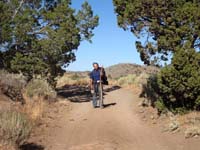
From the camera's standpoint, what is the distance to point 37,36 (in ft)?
78.2

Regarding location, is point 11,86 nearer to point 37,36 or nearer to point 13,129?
point 37,36

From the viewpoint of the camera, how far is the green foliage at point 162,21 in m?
15.2

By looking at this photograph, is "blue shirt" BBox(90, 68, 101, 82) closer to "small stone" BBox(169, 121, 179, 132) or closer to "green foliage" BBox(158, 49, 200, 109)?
"green foliage" BBox(158, 49, 200, 109)

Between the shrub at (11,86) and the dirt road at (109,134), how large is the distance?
2758 mm

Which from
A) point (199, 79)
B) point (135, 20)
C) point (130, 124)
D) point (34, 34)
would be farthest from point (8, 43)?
point (199, 79)

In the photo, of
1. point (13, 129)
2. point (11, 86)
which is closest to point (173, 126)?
point (13, 129)

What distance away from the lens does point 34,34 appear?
23719mm

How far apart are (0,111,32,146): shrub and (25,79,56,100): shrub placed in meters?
9.19

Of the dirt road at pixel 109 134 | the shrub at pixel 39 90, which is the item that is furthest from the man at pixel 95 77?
the shrub at pixel 39 90

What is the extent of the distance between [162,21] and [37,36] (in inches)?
362

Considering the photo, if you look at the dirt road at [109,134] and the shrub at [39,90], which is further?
the shrub at [39,90]

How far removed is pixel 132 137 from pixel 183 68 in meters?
3.21

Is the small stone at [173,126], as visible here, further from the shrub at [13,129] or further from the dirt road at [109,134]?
the shrub at [13,129]

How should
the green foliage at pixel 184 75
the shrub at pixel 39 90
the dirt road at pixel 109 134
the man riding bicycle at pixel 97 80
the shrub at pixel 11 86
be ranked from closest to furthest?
the dirt road at pixel 109 134 < the green foliage at pixel 184 75 < the shrub at pixel 11 86 < the man riding bicycle at pixel 97 80 < the shrub at pixel 39 90
